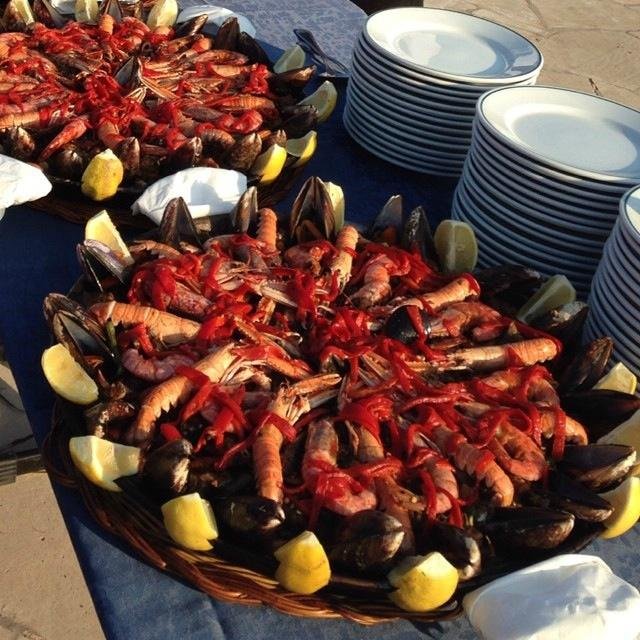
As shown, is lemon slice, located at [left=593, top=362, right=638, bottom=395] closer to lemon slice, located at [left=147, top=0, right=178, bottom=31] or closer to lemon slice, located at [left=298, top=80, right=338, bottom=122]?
lemon slice, located at [left=298, top=80, right=338, bottom=122]

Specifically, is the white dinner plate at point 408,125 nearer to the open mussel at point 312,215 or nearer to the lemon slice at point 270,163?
the lemon slice at point 270,163

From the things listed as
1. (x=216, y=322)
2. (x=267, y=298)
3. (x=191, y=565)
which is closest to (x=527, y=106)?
(x=267, y=298)

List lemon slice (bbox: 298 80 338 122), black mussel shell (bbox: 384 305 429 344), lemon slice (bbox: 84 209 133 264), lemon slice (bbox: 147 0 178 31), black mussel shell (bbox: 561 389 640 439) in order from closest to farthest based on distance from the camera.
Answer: black mussel shell (bbox: 561 389 640 439) < black mussel shell (bbox: 384 305 429 344) < lemon slice (bbox: 84 209 133 264) < lemon slice (bbox: 298 80 338 122) < lemon slice (bbox: 147 0 178 31)

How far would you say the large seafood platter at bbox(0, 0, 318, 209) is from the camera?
216cm

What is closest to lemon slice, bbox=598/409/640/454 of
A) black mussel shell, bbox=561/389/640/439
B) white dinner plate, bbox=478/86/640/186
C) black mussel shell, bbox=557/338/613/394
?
black mussel shell, bbox=561/389/640/439

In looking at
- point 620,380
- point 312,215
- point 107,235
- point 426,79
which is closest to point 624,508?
point 620,380

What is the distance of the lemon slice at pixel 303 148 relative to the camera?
230 cm

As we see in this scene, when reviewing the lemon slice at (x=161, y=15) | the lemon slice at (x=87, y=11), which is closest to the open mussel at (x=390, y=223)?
the lemon slice at (x=161, y=15)

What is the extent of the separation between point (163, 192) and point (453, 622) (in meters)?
1.24

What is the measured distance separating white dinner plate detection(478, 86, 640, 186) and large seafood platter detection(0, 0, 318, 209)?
60 centimetres

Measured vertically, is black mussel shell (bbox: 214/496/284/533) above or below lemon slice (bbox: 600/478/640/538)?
below

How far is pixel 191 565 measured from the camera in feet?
4.47

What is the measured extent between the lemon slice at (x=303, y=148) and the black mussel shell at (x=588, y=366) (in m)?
0.99

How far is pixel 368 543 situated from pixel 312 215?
100 centimetres
